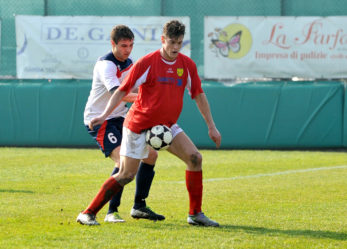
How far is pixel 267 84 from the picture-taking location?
1666 centimetres

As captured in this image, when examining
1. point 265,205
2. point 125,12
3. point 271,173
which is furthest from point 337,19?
point 265,205

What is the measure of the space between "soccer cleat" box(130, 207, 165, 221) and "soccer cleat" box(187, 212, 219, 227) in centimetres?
42

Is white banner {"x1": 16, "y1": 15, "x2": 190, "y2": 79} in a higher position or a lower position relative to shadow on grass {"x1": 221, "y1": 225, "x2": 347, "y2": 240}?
higher

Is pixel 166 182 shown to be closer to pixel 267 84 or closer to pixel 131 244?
pixel 131 244

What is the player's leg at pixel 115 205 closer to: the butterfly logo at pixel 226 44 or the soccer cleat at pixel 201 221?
the soccer cleat at pixel 201 221

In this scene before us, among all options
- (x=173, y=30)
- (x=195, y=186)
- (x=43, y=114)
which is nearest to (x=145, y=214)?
(x=195, y=186)

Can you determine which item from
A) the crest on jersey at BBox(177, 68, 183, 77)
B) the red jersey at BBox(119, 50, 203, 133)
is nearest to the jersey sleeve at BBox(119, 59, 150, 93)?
Result: the red jersey at BBox(119, 50, 203, 133)

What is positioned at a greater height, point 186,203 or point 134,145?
point 134,145

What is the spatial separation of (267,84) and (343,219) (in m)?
9.35

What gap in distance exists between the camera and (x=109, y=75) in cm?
739

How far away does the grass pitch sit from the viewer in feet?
20.7

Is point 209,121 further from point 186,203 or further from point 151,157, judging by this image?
point 186,203

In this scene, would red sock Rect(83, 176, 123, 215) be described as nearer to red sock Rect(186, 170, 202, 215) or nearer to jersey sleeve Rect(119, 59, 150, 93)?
red sock Rect(186, 170, 202, 215)

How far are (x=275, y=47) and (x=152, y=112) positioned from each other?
10.2 meters
